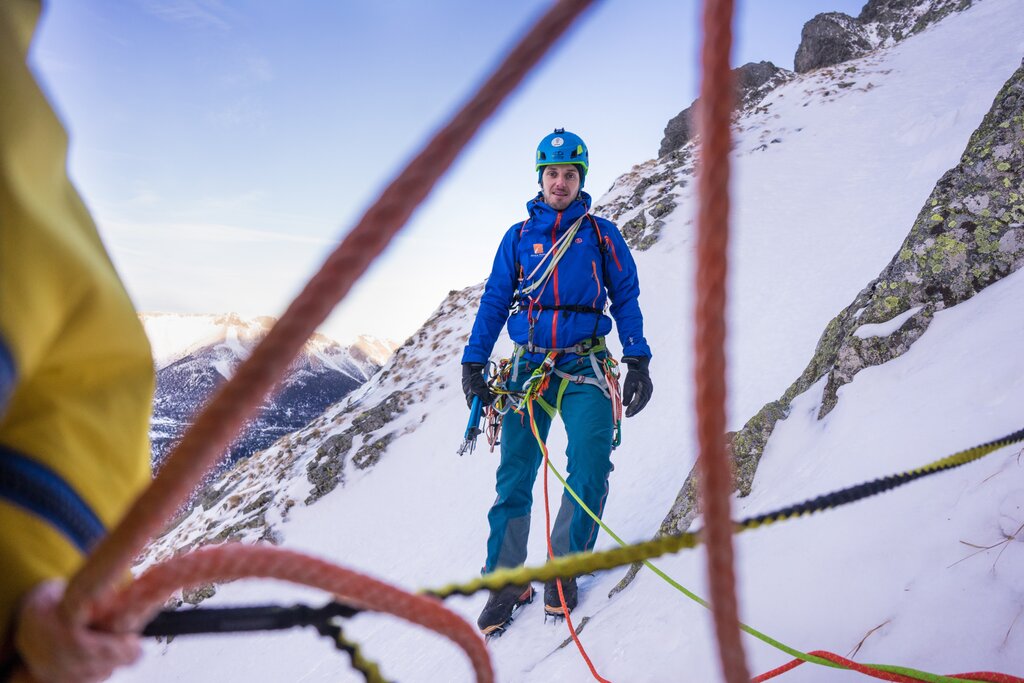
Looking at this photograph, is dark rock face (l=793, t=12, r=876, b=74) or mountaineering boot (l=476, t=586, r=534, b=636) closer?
mountaineering boot (l=476, t=586, r=534, b=636)

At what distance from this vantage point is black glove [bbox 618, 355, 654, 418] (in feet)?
11.0

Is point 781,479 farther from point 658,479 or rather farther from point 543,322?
point 658,479

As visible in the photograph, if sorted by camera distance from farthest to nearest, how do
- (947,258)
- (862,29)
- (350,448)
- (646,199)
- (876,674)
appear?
(862,29) < (646,199) < (350,448) < (947,258) < (876,674)

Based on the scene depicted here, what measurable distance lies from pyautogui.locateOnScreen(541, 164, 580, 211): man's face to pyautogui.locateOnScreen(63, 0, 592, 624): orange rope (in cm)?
294

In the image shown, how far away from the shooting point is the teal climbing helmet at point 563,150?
356 cm

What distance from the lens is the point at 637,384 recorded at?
336 centimetres

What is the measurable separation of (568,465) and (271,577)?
272 centimetres

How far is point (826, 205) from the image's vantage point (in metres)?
11.9

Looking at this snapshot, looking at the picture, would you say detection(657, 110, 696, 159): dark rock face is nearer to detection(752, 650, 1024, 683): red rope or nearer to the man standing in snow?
the man standing in snow

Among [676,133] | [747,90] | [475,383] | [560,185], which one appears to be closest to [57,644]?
[475,383]

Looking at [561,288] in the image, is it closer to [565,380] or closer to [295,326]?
[565,380]

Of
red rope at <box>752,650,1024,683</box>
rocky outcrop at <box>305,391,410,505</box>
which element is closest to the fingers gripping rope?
red rope at <box>752,650,1024,683</box>

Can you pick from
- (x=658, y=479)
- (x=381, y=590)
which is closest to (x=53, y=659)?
(x=381, y=590)

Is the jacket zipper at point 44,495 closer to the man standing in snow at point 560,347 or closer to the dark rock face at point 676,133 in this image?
the man standing in snow at point 560,347
